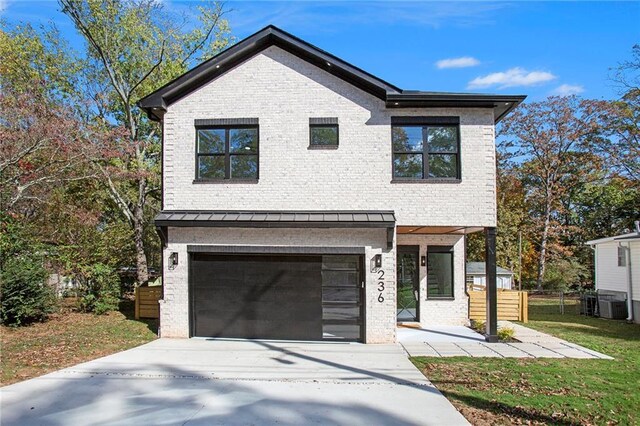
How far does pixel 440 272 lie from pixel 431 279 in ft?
1.22

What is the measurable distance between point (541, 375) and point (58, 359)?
9218 mm

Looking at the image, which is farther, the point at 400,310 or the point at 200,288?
the point at 400,310

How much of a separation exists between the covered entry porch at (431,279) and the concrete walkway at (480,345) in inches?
→ 47.3

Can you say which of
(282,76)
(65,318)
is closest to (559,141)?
(282,76)

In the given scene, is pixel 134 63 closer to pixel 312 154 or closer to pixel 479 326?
pixel 312 154

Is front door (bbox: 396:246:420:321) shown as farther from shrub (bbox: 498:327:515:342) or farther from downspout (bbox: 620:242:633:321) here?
downspout (bbox: 620:242:633:321)


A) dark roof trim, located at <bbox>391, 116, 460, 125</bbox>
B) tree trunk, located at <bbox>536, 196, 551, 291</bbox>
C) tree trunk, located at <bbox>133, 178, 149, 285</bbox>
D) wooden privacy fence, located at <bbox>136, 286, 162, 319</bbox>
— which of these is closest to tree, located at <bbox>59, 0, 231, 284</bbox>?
tree trunk, located at <bbox>133, 178, 149, 285</bbox>

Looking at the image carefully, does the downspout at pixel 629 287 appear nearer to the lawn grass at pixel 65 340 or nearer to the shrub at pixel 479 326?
the shrub at pixel 479 326

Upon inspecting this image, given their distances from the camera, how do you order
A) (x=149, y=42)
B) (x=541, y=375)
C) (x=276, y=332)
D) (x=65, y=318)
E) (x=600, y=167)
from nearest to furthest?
(x=541, y=375) < (x=276, y=332) < (x=65, y=318) < (x=149, y=42) < (x=600, y=167)

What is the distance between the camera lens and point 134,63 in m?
20.0

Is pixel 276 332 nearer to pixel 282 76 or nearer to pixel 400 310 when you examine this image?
pixel 400 310

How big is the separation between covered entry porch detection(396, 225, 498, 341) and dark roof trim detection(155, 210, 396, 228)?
10.7ft

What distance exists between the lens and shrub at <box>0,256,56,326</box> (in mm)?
11969

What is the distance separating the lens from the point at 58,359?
891cm
